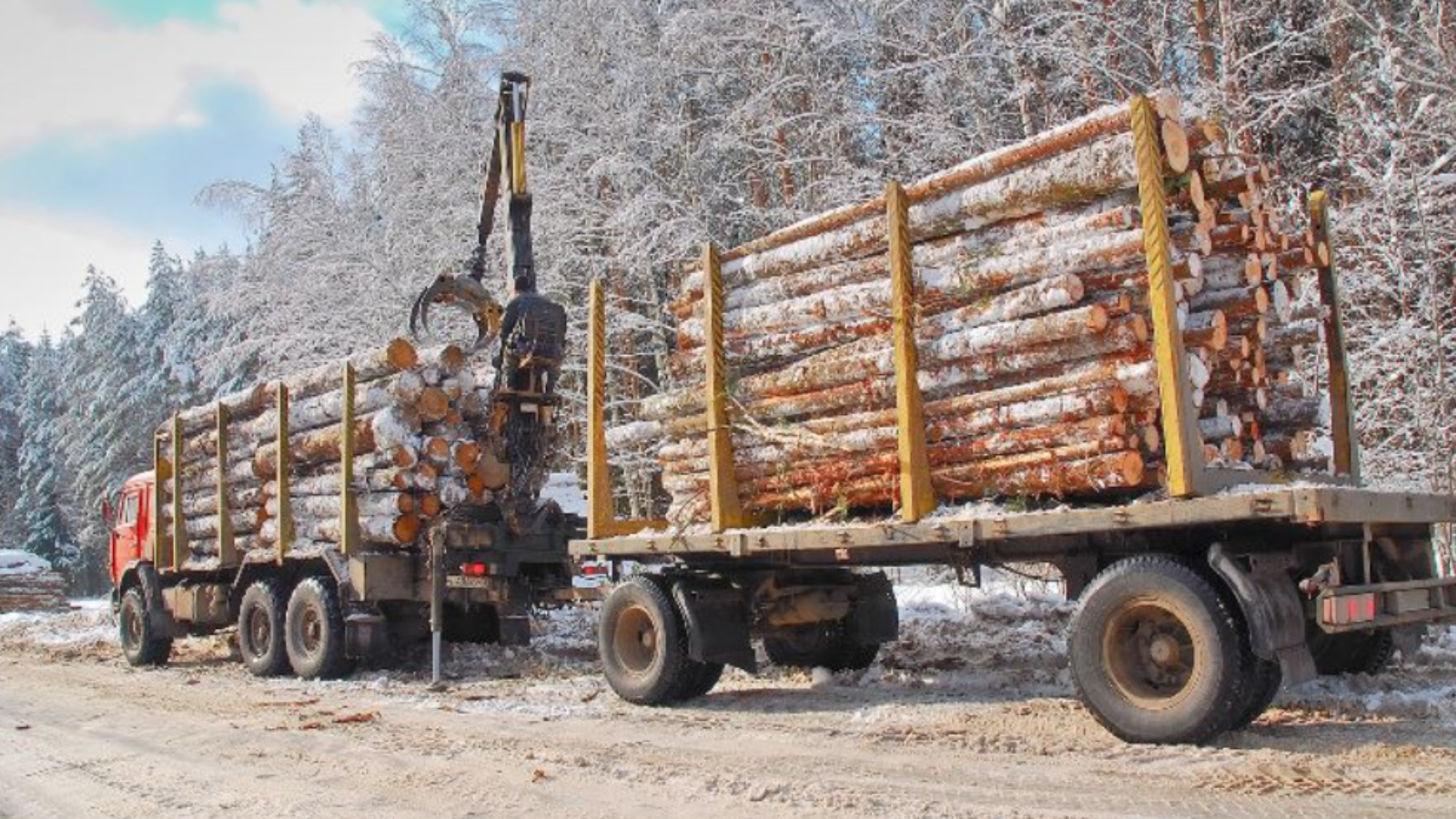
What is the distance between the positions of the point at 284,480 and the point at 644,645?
560cm

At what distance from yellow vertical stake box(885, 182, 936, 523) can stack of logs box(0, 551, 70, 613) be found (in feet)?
93.5

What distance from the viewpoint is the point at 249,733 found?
8227 millimetres

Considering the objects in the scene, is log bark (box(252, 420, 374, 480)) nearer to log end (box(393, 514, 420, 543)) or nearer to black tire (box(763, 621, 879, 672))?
log end (box(393, 514, 420, 543))

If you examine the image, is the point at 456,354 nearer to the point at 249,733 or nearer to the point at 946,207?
the point at 249,733

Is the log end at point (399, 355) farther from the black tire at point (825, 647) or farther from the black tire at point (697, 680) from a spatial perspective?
the black tire at point (697, 680)

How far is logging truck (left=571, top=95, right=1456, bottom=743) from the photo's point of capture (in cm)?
614

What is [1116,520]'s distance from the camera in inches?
242

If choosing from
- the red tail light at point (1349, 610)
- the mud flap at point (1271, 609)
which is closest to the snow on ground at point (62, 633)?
the mud flap at point (1271, 609)

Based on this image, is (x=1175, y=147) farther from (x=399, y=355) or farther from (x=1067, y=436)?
(x=399, y=355)

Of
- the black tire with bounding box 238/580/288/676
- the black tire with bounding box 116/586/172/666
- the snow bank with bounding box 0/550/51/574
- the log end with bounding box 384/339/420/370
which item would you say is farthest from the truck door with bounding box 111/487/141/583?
the snow bank with bounding box 0/550/51/574

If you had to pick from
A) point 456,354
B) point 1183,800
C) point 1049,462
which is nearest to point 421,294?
point 456,354

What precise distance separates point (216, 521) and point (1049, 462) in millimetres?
10778

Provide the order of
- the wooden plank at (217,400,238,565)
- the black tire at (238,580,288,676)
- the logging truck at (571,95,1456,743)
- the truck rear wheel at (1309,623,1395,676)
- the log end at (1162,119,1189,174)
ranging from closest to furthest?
the logging truck at (571,95,1456,743), the log end at (1162,119,1189,174), the truck rear wheel at (1309,623,1395,676), the black tire at (238,580,288,676), the wooden plank at (217,400,238,565)

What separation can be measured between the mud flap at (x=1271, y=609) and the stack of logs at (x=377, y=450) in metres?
7.84
